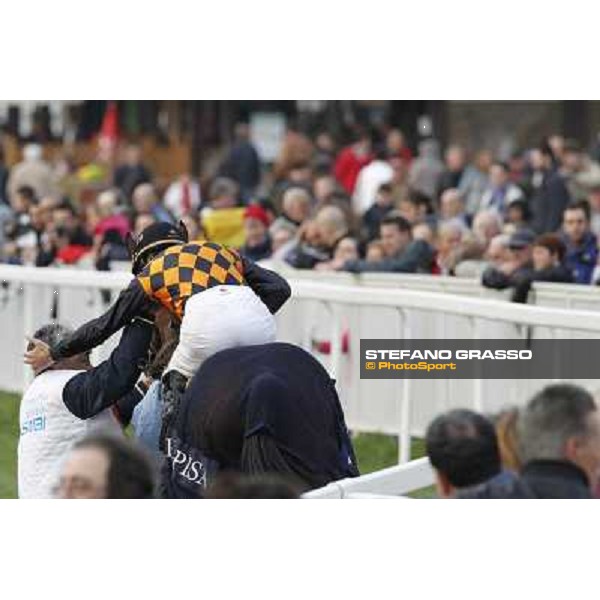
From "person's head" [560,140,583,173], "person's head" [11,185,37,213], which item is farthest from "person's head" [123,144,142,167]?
"person's head" [560,140,583,173]

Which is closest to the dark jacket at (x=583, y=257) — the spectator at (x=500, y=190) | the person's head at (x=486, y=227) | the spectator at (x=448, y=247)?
the spectator at (x=448, y=247)

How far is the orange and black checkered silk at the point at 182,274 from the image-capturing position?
27.6 feet

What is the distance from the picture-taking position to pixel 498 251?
13.7m

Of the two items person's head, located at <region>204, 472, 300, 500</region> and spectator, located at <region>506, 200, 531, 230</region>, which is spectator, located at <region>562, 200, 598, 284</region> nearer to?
spectator, located at <region>506, 200, 531, 230</region>

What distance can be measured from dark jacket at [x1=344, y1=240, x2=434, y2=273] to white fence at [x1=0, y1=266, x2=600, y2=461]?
→ 0.18m

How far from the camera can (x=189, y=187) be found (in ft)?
72.4

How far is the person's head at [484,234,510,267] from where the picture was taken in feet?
44.5

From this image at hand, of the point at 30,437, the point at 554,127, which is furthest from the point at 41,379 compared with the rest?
the point at 554,127

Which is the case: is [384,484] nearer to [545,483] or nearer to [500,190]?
→ [545,483]

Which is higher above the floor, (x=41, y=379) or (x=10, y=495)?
(x=41, y=379)

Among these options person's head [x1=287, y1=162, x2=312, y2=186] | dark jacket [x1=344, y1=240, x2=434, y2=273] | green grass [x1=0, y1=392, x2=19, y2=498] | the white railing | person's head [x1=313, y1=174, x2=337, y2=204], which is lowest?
green grass [x1=0, y1=392, x2=19, y2=498]

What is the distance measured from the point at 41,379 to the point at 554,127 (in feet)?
58.4

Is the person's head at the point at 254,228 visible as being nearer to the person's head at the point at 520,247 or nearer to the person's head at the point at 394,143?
the person's head at the point at 520,247

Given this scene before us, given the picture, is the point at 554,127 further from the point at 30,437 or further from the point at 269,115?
the point at 30,437
